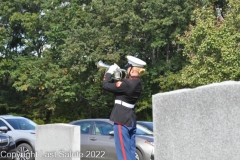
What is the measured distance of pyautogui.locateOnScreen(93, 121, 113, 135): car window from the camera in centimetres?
1296

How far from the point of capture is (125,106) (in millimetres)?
6129

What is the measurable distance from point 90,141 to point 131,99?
7.05 meters

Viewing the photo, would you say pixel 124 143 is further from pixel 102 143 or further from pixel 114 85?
pixel 102 143

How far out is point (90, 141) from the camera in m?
13.0

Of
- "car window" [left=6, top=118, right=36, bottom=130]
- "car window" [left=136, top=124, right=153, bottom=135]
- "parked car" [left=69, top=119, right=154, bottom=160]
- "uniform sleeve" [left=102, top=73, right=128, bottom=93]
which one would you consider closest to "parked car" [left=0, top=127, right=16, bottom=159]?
"car window" [left=6, top=118, right=36, bottom=130]

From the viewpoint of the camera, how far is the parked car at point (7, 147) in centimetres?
1266

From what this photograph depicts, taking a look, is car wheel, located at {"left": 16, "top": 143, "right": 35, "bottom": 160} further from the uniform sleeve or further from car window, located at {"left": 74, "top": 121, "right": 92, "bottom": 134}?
the uniform sleeve

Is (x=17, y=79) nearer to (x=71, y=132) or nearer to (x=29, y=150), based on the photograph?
(x=29, y=150)

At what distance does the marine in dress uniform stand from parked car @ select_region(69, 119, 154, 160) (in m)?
5.99

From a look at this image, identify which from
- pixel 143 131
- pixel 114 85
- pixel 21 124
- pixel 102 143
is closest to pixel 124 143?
pixel 114 85

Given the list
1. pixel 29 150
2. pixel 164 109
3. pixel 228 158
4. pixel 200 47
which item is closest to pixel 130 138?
pixel 164 109

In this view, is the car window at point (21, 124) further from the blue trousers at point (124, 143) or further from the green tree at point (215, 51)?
the green tree at point (215, 51)

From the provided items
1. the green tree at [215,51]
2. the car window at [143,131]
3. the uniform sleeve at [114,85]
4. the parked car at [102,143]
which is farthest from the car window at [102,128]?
the green tree at [215,51]

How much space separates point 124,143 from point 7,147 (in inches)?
299
